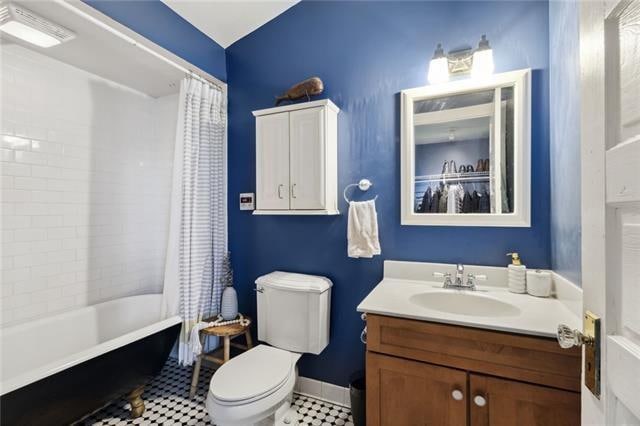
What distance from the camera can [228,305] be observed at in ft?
6.77

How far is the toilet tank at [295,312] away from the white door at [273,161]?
1.61ft

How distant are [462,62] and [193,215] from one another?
186 centimetres

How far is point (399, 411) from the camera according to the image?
122 cm

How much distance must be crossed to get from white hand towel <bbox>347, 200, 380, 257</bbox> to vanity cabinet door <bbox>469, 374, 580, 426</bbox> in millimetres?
765

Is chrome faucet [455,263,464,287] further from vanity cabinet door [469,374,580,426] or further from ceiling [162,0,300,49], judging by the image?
ceiling [162,0,300,49]

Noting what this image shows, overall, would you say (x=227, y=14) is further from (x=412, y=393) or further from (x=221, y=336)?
(x=412, y=393)

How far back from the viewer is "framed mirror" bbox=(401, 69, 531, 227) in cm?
145

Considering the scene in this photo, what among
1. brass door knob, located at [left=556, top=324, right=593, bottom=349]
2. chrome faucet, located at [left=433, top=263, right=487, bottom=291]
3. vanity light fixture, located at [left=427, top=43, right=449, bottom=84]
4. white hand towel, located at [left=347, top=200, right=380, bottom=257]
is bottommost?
chrome faucet, located at [left=433, top=263, right=487, bottom=291]

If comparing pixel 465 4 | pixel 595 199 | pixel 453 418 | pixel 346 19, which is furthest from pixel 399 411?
pixel 346 19

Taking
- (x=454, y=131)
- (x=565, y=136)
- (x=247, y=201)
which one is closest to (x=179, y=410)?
(x=247, y=201)

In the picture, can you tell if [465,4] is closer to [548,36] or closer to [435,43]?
[435,43]

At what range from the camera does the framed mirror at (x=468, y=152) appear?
4.75ft

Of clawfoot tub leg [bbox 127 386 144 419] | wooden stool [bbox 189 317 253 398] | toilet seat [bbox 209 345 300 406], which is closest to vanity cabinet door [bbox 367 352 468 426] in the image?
toilet seat [bbox 209 345 300 406]

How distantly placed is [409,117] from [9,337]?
2.64 metres
